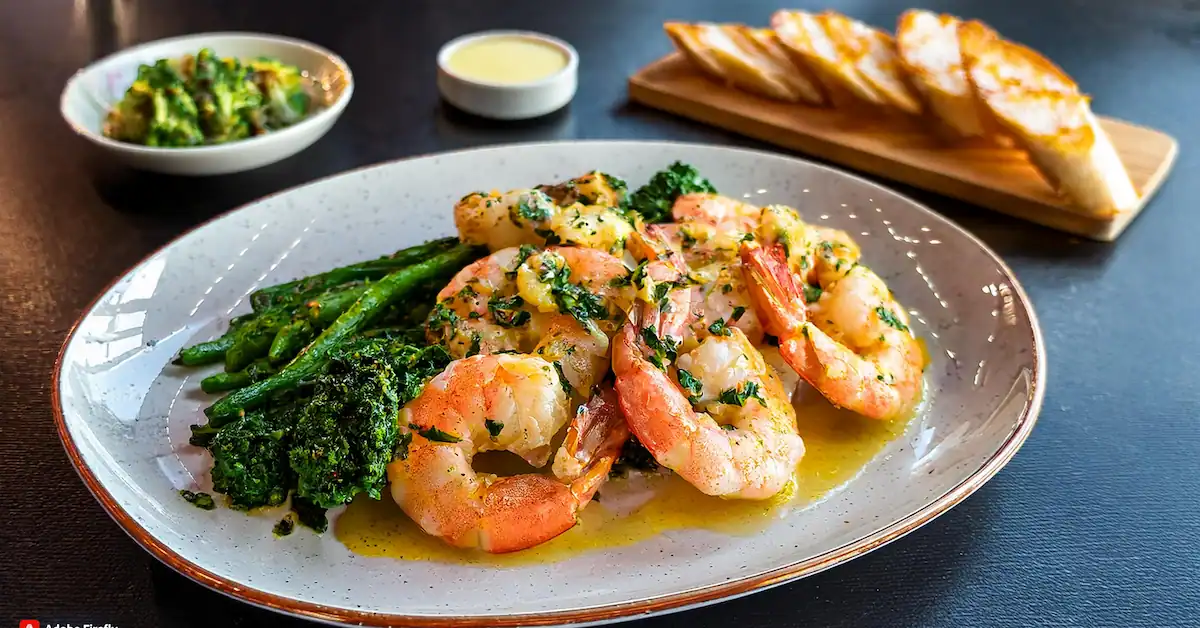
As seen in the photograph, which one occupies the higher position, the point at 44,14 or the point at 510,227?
the point at 510,227

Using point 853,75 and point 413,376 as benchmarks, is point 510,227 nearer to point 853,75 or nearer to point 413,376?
point 413,376

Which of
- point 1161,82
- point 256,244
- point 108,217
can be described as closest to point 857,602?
point 256,244

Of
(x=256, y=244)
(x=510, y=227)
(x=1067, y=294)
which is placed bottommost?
(x=1067, y=294)

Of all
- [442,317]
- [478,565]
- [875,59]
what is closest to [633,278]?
[442,317]

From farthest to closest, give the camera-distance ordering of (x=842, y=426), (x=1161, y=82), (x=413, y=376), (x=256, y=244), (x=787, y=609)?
(x=1161, y=82), (x=256, y=244), (x=842, y=426), (x=413, y=376), (x=787, y=609)

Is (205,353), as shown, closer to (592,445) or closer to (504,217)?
(504,217)

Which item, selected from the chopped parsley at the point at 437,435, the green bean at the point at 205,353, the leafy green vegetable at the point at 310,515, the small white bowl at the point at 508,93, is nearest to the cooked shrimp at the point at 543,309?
the chopped parsley at the point at 437,435

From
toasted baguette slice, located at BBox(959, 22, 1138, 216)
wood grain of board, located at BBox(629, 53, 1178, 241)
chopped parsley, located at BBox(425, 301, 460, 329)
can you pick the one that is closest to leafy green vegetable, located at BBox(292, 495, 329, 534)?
chopped parsley, located at BBox(425, 301, 460, 329)
